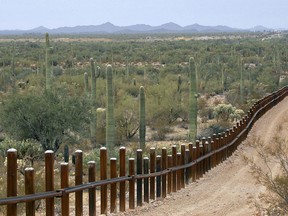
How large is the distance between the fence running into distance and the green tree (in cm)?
614

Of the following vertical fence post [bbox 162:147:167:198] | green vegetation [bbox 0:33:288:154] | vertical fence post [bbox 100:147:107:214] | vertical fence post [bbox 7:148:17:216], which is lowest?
green vegetation [bbox 0:33:288:154]

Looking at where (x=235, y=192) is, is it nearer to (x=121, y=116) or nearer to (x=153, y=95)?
(x=121, y=116)

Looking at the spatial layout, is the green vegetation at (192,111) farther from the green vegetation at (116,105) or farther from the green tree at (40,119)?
the green tree at (40,119)

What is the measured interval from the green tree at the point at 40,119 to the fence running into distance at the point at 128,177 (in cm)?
614

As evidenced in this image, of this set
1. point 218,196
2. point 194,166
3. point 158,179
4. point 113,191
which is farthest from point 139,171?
point 194,166

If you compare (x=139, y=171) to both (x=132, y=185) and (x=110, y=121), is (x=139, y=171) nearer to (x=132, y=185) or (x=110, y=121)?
(x=132, y=185)

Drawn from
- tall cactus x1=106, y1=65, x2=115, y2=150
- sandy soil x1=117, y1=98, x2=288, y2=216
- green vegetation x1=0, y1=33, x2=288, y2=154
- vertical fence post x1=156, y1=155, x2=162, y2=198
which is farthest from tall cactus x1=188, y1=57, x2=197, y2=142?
vertical fence post x1=156, y1=155, x2=162, y2=198

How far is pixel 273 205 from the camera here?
9.94 m

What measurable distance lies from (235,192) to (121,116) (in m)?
16.0

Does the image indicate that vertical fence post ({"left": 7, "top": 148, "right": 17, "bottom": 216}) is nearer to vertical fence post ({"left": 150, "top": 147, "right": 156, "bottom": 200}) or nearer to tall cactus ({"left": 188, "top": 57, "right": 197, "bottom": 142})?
vertical fence post ({"left": 150, "top": 147, "right": 156, "bottom": 200})

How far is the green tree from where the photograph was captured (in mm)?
21453

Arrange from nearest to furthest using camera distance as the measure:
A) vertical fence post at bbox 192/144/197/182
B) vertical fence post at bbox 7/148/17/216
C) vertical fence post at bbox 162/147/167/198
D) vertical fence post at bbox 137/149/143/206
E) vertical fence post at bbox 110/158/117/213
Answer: vertical fence post at bbox 7/148/17/216
vertical fence post at bbox 110/158/117/213
vertical fence post at bbox 137/149/143/206
vertical fence post at bbox 162/147/167/198
vertical fence post at bbox 192/144/197/182

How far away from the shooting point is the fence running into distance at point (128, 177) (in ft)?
26.7

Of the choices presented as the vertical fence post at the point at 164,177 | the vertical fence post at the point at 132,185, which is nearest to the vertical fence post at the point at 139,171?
the vertical fence post at the point at 132,185
